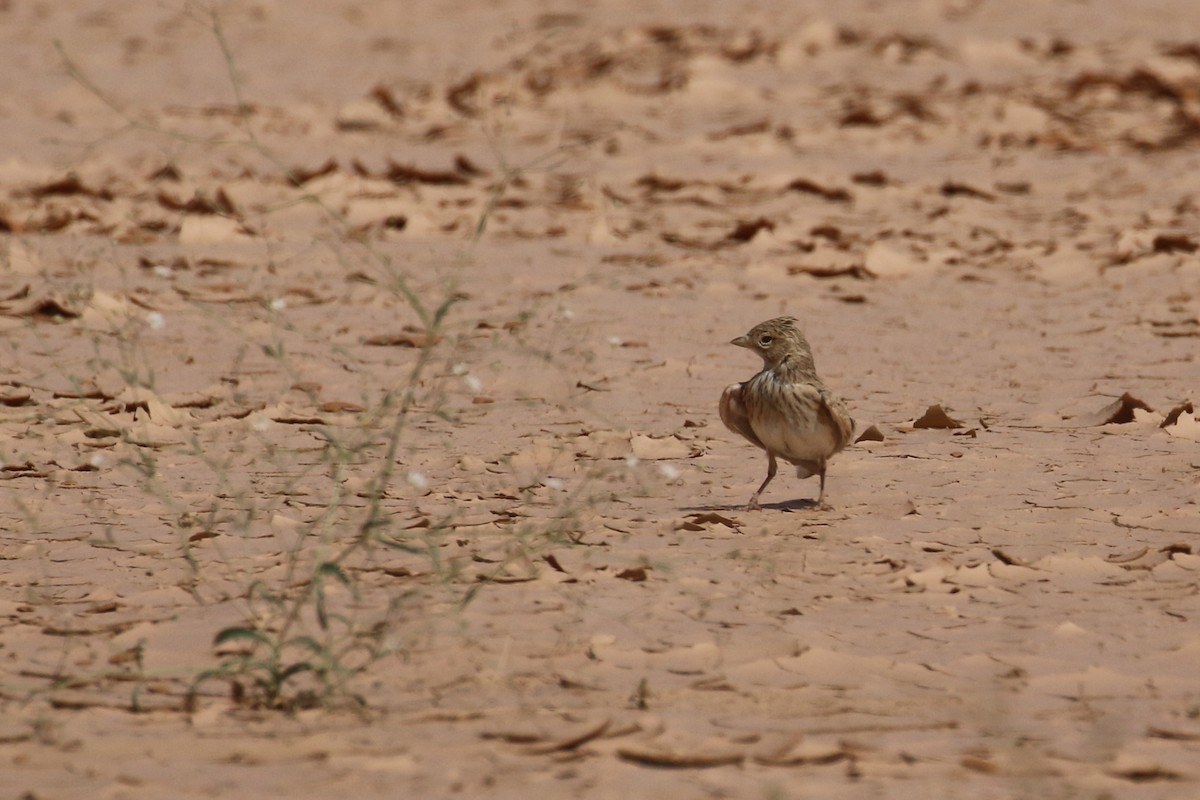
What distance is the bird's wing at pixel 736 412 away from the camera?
5.85m

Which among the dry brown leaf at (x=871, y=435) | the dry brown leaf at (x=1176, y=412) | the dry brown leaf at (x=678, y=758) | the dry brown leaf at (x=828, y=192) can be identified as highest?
the dry brown leaf at (x=828, y=192)

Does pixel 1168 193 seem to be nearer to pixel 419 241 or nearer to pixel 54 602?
pixel 419 241

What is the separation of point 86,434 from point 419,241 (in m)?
3.95

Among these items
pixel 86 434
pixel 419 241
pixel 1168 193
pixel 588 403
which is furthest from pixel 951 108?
pixel 86 434

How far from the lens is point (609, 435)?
659 cm

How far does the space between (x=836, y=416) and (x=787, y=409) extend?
17cm

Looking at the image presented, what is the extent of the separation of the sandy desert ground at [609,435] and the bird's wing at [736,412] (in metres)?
0.27

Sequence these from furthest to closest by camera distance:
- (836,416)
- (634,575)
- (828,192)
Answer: (828,192) < (836,416) < (634,575)

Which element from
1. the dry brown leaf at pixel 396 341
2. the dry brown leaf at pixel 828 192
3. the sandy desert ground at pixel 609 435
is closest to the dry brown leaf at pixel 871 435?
the sandy desert ground at pixel 609 435

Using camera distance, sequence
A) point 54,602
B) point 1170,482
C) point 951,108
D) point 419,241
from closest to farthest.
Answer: point 54,602 < point 1170,482 < point 419,241 < point 951,108

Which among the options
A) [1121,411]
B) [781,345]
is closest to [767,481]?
[781,345]

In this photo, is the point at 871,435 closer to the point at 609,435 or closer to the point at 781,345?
the point at 781,345

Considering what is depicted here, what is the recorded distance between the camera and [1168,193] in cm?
1102

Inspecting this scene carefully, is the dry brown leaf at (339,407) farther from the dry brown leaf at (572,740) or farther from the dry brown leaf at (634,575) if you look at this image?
the dry brown leaf at (572,740)
